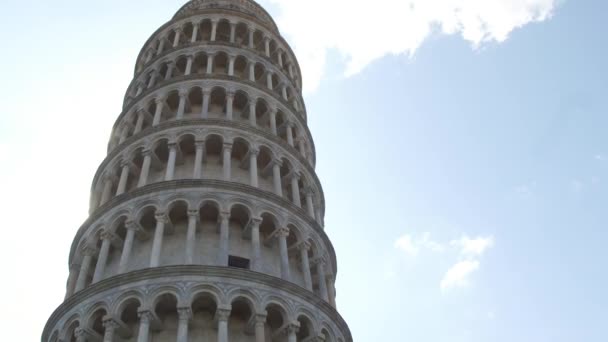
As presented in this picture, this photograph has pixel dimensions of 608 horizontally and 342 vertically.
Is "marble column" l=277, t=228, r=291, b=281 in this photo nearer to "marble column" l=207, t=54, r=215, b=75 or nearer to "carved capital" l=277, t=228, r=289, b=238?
"carved capital" l=277, t=228, r=289, b=238

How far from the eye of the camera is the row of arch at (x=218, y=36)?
3609cm

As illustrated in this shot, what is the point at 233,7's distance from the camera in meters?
39.6

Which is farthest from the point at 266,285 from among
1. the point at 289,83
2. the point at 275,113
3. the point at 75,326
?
the point at 289,83

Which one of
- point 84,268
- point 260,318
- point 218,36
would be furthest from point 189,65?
point 260,318

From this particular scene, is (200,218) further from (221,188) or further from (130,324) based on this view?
(130,324)

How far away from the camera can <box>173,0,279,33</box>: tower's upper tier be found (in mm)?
38938

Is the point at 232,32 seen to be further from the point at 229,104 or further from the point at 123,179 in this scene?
the point at 123,179

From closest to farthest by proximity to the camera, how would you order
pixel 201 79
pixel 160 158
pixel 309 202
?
pixel 160 158 → pixel 309 202 → pixel 201 79

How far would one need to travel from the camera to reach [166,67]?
3391 cm

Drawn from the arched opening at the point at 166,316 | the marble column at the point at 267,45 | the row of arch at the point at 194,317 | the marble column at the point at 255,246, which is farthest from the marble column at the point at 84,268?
the marble column at the point at 267,45

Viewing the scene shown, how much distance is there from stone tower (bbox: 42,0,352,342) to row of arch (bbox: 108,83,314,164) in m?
0.07

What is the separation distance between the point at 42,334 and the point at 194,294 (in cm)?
641

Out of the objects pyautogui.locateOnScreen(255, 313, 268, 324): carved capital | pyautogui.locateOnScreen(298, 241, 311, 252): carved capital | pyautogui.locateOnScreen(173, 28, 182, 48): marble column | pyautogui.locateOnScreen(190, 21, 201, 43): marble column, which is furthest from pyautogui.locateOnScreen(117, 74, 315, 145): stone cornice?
pyautogui.locateOnScreen(255, 313, 268, 324): carved capital

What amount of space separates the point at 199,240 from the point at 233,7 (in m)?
20.1
